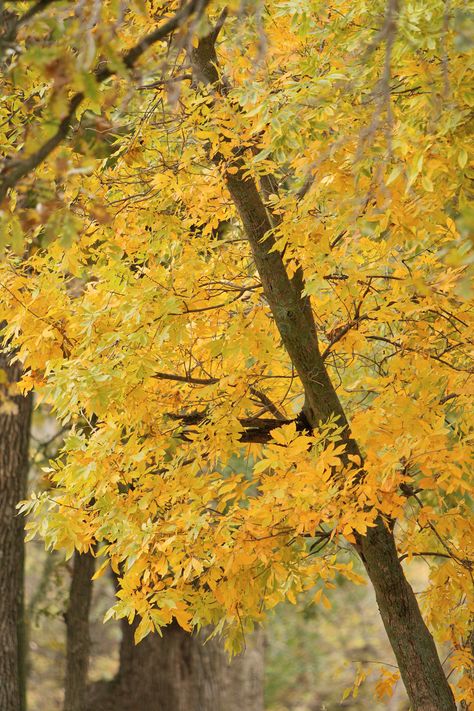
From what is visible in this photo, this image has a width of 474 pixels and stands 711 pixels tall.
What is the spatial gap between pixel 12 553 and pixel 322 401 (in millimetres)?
3914

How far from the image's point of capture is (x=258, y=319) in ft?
16.6

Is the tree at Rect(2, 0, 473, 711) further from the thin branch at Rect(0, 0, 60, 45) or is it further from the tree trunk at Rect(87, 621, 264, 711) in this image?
the tree trunk at Rect(87, 621, 264, 711)

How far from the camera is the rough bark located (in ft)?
16.6

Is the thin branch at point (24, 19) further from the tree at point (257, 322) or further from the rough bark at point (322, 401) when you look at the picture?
the rough bark at point (322, 401)

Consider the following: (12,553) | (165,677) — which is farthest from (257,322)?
(165,677)

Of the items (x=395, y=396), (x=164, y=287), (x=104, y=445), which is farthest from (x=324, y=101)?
(x=104, y=445)

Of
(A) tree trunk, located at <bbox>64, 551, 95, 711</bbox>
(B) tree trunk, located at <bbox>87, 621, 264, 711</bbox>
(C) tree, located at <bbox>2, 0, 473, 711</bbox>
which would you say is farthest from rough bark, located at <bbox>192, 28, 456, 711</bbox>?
(B) tree trunk, located at <bbox>87, 621, 264, 711</bbox>

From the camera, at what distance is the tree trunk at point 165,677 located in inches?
399

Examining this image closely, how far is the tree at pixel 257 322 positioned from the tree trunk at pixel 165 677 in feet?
16.0

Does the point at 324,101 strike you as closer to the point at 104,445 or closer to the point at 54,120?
the point at 54,120

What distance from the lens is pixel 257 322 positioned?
5.00 meters

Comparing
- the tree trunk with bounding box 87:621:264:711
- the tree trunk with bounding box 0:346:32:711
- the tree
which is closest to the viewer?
the tree

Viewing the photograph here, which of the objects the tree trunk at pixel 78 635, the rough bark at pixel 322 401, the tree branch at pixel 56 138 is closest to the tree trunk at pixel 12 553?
the tree trunk at pixel 78 635

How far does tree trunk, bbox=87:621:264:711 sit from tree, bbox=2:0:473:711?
487 centimetres
